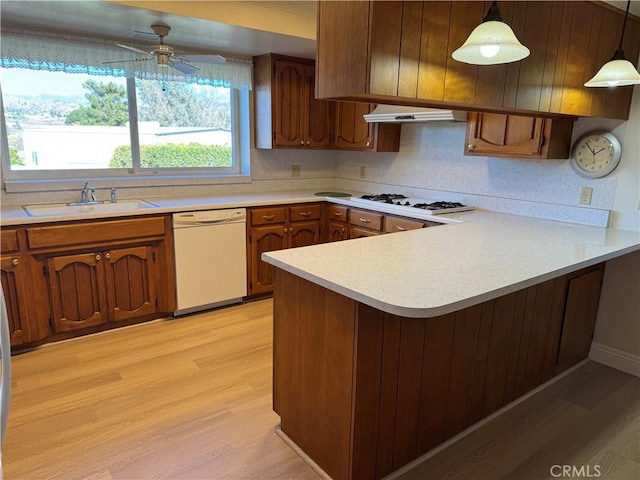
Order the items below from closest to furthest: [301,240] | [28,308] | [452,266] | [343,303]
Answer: [343,303] → [452,266] → [28,308] → [301,240]

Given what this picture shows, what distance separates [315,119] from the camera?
14.0 feet

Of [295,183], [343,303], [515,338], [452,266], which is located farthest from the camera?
[295,183]

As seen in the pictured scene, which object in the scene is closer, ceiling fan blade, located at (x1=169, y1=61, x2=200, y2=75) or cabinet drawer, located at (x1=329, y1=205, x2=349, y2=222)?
ceiling fan blade, located at (x1=169, y1=61, x2=200, y2=75)

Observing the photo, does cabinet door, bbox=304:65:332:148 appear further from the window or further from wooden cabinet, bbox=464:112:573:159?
wooden cabinet, bbox=464:112:573:159

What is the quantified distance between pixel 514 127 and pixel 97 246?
2.92 metres

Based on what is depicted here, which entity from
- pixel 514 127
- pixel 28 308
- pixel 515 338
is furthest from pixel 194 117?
pixel 515 338

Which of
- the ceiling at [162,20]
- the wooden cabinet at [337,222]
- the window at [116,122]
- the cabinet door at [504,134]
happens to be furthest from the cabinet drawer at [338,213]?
the ceiling at [162,20]

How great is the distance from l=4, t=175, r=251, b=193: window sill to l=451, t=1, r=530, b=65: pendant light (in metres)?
2.82

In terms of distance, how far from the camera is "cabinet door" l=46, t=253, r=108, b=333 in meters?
2.93

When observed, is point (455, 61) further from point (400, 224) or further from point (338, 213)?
point (338, 213)

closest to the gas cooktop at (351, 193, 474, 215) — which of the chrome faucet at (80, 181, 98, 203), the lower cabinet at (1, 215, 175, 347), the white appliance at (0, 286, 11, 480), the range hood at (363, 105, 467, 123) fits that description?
the range hood at (363, 105, 467, 123)

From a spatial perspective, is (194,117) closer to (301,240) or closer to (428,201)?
(301,240)

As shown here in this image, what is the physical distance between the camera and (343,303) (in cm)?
170

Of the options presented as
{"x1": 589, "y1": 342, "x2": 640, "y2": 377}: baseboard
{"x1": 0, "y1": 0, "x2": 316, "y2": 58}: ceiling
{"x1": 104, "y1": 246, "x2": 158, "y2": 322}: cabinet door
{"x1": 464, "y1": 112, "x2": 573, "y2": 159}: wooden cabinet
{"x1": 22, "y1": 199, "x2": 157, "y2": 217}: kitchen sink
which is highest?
{"x1": 0, "y1": 0, "x2": 316, "y2": 58}: ceiling
